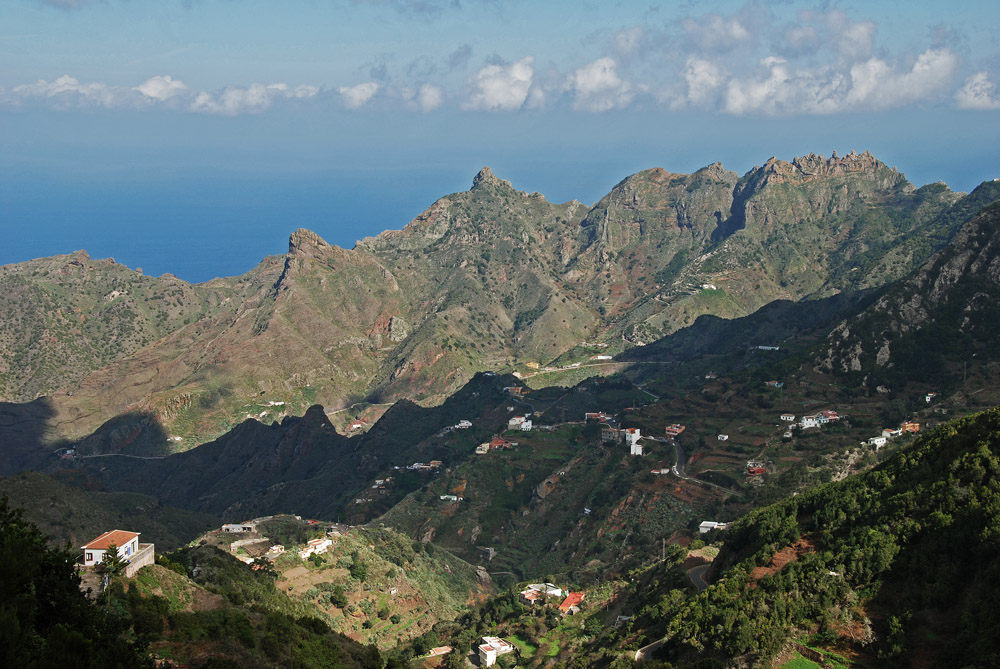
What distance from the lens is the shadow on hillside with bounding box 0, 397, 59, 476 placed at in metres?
127

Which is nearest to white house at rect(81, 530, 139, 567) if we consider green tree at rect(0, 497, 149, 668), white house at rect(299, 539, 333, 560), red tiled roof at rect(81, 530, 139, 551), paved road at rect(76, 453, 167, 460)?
red tiled roof at rect(81, 530, 139, 551)

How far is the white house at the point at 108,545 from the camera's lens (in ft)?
125

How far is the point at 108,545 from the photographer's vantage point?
3816cm

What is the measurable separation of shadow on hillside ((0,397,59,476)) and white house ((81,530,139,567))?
318 feet

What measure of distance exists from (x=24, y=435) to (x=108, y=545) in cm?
10845

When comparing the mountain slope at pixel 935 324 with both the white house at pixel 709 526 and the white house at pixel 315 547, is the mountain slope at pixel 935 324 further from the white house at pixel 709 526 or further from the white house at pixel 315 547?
the white house at pixel 315 547

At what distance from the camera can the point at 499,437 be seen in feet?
355

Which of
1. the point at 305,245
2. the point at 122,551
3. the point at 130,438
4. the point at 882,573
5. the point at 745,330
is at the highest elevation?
the point at 122,551

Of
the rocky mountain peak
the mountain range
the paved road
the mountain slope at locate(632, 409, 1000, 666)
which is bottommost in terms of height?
the paved road

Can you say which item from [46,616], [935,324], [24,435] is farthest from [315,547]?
[24,435]

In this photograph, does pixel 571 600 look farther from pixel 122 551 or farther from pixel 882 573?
pixel 122 551

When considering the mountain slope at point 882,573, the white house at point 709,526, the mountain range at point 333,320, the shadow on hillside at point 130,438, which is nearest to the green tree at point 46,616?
the mountain slope at point 882,573

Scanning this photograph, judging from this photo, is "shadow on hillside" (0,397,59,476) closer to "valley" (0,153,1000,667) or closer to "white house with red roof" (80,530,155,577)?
"valley" (0,153,1000,667)

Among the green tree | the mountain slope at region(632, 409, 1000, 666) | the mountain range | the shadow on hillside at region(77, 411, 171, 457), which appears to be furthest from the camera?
the mountain range
